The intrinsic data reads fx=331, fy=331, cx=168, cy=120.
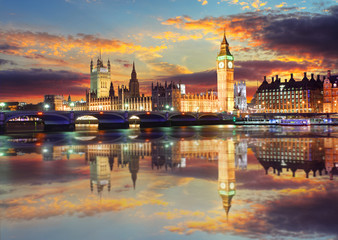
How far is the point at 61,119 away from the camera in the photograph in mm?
76625

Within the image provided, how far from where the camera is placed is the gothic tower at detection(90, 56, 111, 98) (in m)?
177

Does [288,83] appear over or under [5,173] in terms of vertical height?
over

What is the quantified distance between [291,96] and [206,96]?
42.2 meters

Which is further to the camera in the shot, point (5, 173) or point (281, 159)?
point (281, 159)

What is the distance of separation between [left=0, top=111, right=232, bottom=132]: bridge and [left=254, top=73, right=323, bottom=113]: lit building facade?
4892 centimetres

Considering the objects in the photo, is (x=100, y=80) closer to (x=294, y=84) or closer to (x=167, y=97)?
(x=167, y=97)

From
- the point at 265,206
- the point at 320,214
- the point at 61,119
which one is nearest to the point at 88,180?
the point at 265,206

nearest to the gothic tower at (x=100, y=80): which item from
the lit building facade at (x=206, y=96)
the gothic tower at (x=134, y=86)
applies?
the gothic tower at (x=134, y=86)

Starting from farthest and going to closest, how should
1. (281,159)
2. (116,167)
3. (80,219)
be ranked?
(281,159)
(116,167)
(80,219)

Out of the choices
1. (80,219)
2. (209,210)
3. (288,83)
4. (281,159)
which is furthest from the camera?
(288,83)

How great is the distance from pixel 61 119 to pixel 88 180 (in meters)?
68.6

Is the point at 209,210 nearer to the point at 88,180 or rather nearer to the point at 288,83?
the point at 88,180

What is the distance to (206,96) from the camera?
135250mm

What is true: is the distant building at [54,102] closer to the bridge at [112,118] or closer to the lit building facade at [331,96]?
the bridge at [112,118]
